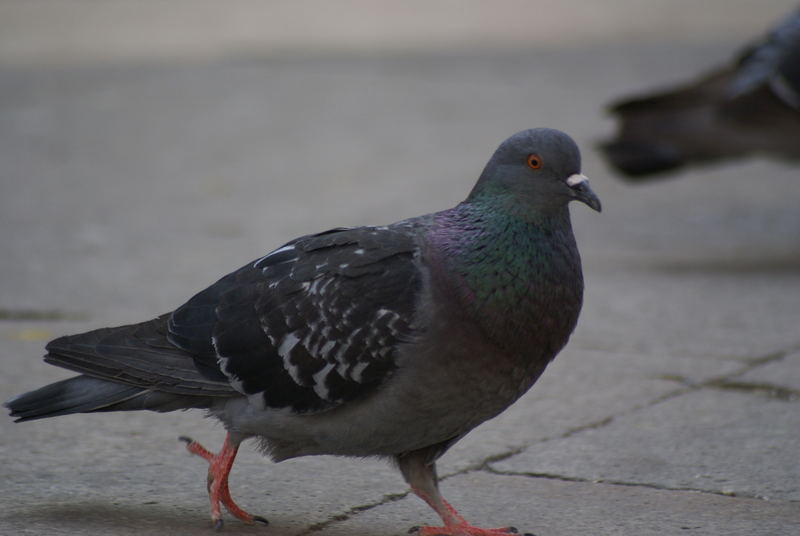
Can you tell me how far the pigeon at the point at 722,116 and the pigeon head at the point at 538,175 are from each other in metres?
3.53

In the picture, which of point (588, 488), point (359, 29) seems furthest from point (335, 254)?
point (359, 29)

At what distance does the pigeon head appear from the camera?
3.41 metres

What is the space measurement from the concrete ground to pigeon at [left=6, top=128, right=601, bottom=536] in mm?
271

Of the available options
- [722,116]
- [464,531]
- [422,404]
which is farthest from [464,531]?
[722,116]

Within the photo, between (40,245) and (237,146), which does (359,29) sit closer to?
(237,146)

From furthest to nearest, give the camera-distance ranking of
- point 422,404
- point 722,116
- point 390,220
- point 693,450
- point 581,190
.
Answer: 1. point 390,220
2. point 722,116
3. point 693,450
4. point 581,190
5. point 422,404

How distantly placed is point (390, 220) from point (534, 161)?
4.50 metres

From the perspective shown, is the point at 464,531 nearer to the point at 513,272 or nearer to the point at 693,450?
the point at 513,272

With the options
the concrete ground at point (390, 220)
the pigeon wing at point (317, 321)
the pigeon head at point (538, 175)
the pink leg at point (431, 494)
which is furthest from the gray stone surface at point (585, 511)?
the pigeon head at point (538, 175)

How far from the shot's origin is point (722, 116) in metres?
6.85

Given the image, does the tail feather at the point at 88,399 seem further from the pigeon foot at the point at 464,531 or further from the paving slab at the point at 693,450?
the paving slab at the point at 693,450

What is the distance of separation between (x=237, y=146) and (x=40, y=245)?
267 cm

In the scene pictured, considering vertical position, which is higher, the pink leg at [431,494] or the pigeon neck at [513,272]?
the pigeon neck at [513,272]

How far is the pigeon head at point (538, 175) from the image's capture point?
341cm
